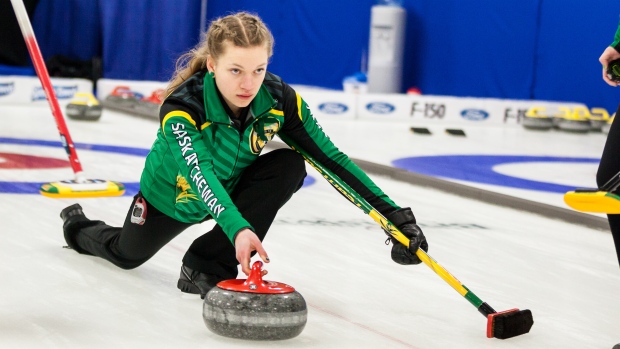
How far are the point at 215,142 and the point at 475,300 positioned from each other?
737 mm

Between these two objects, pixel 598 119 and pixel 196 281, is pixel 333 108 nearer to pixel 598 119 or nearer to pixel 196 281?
pixel 598 119

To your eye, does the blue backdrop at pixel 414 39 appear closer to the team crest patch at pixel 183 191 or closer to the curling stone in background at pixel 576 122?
the curling stone in background at pixel 576 122

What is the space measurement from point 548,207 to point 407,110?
4608 mm

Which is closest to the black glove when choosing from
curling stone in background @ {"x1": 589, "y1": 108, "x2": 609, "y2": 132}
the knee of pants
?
the knee of pants

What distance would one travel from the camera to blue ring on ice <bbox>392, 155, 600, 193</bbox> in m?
4.98

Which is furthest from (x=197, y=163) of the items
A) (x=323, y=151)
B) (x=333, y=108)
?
(x=333, y=108)

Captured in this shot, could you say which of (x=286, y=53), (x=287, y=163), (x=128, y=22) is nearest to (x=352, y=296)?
(x=287, y=163)

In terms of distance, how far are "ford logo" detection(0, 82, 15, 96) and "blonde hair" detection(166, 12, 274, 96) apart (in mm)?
6383

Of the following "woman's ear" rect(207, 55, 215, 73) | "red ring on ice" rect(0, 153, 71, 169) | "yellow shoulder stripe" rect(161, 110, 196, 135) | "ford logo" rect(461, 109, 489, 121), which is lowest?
"ford logo" rect(461, 109, 489, 121)

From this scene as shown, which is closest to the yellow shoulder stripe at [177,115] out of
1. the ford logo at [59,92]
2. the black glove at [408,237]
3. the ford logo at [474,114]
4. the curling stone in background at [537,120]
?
the black glove at [408,237]

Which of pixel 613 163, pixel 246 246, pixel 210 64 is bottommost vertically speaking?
pixel 246 246

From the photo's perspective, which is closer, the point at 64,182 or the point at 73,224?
the point at 73,224

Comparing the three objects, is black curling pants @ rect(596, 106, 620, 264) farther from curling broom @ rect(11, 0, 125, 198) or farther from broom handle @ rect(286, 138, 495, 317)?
curling broom @ rect(11, 0, 125, 198)

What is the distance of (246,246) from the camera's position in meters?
1.91
